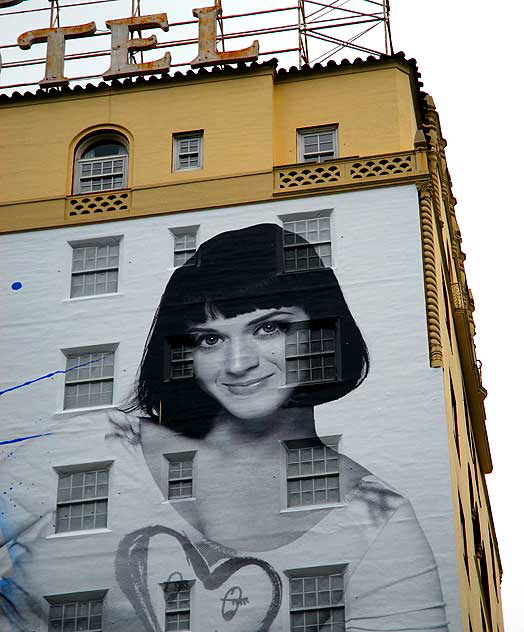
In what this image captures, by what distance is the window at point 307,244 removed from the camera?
4872cm

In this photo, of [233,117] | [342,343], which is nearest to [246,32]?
[233,117]

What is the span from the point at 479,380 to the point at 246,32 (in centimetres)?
1601

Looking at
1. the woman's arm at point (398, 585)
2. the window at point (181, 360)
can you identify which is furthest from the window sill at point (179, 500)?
the woman's arm at point (398, 585)

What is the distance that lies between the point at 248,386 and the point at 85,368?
17.9ft

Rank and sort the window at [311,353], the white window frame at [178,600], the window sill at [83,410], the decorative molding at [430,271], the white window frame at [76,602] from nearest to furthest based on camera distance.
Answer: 1. the white window frame at [178,600]
2. the white window frame at [76,602]
3. the decorative molding at [430,271]
4. the window at [311,353]
5. the window sill at [83,410]

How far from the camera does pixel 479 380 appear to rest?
193 feet

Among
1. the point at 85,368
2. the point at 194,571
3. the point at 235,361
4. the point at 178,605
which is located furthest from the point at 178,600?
the point at 85,368

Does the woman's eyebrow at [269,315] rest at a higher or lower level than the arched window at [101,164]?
lower

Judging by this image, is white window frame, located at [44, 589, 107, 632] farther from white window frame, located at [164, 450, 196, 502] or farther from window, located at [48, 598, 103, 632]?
white window frame, located at [164, 450, 196, 502]

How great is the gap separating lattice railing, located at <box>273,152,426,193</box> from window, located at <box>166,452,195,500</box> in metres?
9.85

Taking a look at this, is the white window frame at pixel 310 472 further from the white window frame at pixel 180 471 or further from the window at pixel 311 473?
the white window frame at pixel 180 471

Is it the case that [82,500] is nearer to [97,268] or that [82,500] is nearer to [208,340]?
[208,340]

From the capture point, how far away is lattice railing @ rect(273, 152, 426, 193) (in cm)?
4991

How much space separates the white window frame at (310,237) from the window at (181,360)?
411 cm
